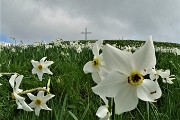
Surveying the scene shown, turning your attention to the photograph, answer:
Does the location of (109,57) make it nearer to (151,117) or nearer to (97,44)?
(97,44)

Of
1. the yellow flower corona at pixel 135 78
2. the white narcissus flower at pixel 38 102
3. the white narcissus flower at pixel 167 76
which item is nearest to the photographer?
the yellow flower corona at pixel 135 78

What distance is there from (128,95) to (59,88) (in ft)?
12.3

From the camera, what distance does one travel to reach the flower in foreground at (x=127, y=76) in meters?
1.48

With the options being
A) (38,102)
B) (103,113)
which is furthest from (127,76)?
(38,102)

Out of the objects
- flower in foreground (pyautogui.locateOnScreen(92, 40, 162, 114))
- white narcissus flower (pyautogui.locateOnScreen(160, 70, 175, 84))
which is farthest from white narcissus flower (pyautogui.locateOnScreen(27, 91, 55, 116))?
flower in foreground (pyautogui.locateOnScreen(92, 40, 162, 114))

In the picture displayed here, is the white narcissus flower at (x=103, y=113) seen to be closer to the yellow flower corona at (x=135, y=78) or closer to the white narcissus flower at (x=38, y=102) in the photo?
the yellow flower corona at (x=135, y=78)

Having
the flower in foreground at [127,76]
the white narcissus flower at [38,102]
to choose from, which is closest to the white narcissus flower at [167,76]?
the white narcissus flower at [38,102]

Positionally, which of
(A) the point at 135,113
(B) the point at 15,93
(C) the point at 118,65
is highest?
(C) the point at 118,65

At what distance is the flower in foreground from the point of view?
58.2 inches

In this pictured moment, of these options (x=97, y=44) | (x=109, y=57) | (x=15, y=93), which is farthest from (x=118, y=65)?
(x=15, y=93)

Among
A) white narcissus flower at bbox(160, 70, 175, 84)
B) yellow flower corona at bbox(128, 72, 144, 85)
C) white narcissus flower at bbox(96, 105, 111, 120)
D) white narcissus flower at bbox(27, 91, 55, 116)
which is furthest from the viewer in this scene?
white narcissus flower at bbox(160, 70, 175, 84)

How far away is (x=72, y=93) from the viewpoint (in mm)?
4996

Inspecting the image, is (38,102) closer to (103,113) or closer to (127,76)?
(103,113)

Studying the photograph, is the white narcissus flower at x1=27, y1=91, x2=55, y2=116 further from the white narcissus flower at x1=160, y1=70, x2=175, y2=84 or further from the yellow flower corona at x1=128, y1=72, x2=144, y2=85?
the yellow flower corona at x1=128, y1=72, x2=144, y2=85
